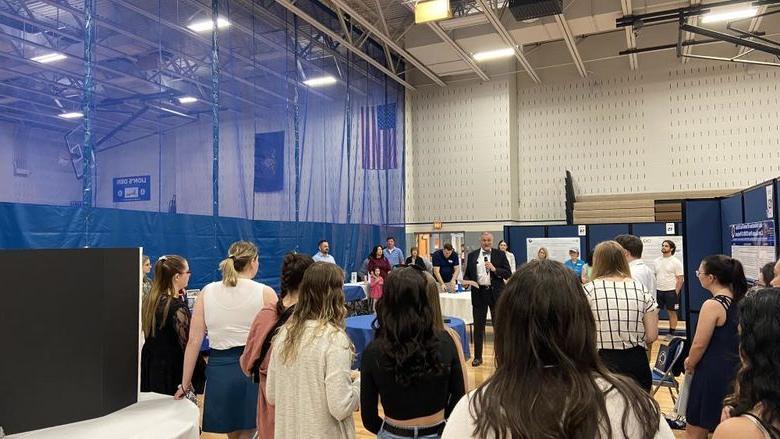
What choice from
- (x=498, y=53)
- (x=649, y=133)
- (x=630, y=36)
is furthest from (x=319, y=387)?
(x=649, y=133)

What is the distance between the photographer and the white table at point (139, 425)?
1.53m

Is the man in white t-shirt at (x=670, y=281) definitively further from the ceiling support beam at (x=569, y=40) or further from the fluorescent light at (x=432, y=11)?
the fluorescent light at (x=432, y=11)

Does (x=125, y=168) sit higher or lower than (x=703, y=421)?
higher

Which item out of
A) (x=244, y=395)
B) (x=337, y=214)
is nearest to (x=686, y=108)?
(x=337, y=214)

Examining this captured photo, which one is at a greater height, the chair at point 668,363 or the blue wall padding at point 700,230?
the blue wall padding at point 700,230

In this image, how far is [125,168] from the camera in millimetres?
6156

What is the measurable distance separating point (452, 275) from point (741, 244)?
4.54m

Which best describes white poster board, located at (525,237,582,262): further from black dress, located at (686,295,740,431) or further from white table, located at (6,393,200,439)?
white table, located at (6,393,200,439)

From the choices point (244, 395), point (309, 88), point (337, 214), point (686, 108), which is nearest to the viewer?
point (244, 395)

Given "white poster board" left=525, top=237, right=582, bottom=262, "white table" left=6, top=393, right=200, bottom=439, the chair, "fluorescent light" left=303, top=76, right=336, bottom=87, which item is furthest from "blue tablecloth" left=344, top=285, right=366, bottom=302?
"white table" left=6, top=393, right=200, bottom=439

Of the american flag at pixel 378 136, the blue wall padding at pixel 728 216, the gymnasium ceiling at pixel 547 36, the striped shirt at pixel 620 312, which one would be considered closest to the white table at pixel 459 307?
the blue wall padding at pixel 728 216

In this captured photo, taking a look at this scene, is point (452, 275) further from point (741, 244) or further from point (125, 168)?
point (125, 168)

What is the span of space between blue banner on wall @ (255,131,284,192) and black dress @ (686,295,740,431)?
658cm

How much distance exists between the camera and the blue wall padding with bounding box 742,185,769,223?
472 cm
